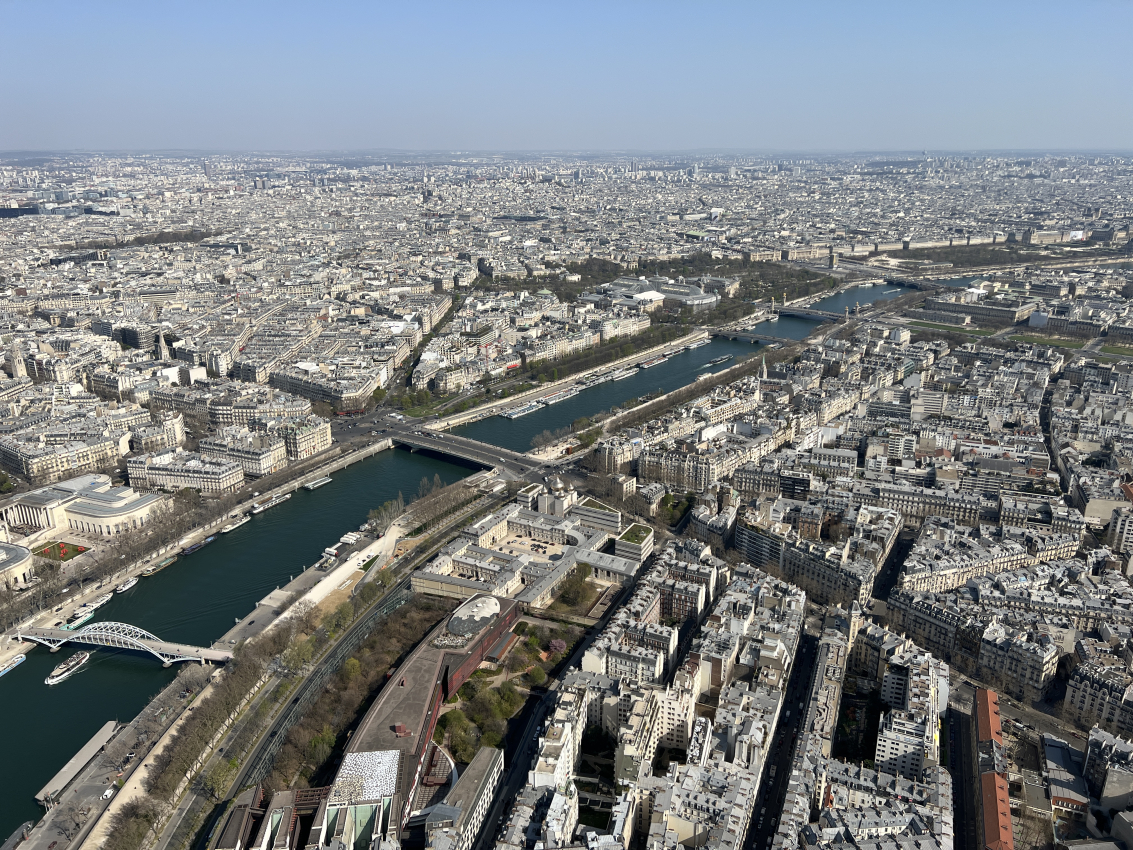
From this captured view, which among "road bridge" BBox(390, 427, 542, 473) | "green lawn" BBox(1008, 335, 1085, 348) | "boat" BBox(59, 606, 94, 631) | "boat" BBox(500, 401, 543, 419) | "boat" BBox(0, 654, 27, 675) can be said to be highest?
"green lawn" BBox(1008, 335, 1085, 348)

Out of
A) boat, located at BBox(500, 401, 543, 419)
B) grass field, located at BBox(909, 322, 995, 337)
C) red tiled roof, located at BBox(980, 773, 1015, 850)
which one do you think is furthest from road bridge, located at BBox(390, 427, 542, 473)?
grass field, located at BBox(909, 322, 995, 337)

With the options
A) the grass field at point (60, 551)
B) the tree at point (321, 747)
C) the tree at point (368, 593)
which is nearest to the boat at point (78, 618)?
the grass field at point (60, 551)

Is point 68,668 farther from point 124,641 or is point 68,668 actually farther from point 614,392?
point 614,392

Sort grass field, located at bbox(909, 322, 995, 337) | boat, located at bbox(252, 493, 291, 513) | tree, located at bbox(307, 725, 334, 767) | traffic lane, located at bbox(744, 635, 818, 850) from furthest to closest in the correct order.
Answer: grass field, located at bbox(909, 322, 995, 337)
boat, located at bbox(252, 493, 291, 513)
tree, located at bbox(307, 725, 334, 767)
traffic lane, located at bbox(744, 635, 818, 850)

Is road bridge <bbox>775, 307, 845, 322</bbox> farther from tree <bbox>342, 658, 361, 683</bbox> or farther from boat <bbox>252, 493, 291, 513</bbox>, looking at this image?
tree <bbox>342, 658, 361, 683</bbox>

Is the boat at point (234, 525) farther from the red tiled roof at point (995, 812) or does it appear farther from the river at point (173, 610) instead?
the red tiled roof at point (995, 812)
